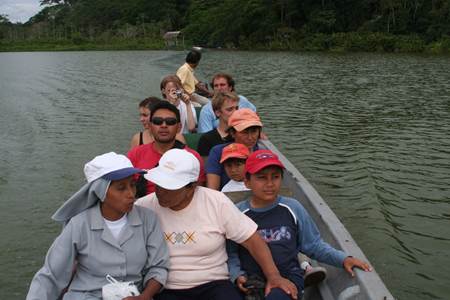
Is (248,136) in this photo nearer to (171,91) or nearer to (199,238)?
(199,238)

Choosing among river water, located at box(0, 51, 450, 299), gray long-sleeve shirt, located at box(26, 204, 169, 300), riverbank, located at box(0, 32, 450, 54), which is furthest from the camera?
riverbank, located at box(0, 32, 450, 54)

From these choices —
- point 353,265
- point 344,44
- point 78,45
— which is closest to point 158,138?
point 353,265

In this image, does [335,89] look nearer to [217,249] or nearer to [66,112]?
[66,112]

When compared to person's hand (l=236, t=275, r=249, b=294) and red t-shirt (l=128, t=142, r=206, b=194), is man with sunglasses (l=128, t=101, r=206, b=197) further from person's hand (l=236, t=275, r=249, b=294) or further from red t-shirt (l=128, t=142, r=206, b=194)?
person's hand (l=236, t=275, r=249, b=294)

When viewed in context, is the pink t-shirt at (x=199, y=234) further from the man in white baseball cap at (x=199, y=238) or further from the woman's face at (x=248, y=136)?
the woman's face at (x=248, y=136)

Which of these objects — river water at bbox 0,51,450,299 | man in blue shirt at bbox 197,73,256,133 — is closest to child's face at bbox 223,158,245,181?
man in blue shirt at bbox 197,73,256,133

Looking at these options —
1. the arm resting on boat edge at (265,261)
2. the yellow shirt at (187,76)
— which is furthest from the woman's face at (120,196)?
the yellow shirt at (187,76)

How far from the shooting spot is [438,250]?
554 cm

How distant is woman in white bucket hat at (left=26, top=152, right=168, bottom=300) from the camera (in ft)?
8.43

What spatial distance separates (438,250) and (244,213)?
3442mm

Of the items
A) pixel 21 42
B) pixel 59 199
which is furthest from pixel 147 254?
pixel 21 42

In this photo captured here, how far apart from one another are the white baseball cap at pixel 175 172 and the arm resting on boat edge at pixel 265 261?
0.47m

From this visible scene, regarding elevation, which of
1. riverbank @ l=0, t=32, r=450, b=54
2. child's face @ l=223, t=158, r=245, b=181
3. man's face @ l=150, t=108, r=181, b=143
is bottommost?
child's face @ l=223, t=158, r=245, b=181

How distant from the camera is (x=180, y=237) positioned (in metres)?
2.79
